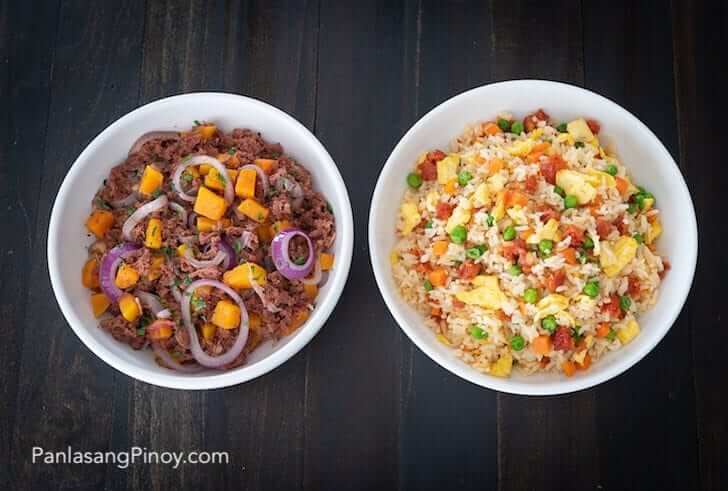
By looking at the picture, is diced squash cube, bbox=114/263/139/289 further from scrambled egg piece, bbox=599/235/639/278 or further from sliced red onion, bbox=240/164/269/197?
scrambled egg piece, bbox=599/235/639/278

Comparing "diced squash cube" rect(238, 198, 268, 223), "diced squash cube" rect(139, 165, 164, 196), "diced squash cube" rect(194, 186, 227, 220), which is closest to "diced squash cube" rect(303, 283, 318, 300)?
"diced squash cube" rect(238, 198, 268, 223)

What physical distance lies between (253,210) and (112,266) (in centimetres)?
50

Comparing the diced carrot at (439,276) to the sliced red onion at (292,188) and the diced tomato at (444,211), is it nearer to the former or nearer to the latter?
the diced tomato at (444,211)

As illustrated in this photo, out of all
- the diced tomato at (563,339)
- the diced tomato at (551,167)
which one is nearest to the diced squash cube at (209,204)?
the diced tomato at (551,167)

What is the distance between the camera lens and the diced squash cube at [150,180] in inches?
98.0

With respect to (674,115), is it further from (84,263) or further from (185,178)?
→ (84,263)

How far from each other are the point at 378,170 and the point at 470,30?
0.70 m

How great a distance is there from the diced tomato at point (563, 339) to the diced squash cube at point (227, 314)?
1029 mm

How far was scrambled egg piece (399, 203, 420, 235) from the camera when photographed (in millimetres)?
2570

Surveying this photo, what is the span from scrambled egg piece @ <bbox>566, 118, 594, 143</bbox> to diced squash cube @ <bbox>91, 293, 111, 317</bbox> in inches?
66.2

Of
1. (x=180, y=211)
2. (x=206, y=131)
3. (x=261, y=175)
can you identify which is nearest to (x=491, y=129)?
(x=261, y=175)

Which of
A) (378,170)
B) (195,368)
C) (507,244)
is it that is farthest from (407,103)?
(195,368)

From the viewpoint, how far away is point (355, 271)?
110 inches

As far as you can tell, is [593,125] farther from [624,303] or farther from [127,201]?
[127,201]
